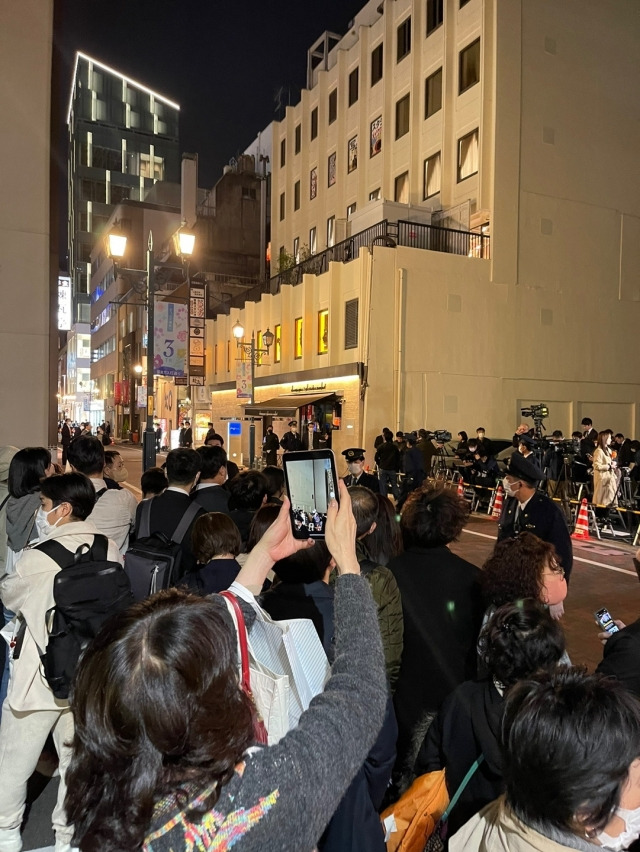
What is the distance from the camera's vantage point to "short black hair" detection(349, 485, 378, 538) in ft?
11.1

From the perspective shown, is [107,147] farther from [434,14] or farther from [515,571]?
[515,571]

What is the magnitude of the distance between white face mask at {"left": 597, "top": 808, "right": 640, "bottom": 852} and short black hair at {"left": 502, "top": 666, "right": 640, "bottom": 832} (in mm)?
60

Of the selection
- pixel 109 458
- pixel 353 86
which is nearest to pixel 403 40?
pixel 353 86

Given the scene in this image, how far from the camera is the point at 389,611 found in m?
2.93

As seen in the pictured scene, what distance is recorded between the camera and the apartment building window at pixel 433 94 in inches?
931

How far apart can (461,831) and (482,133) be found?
2420 cm

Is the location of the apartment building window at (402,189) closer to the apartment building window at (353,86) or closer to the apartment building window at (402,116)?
the apartment building window at (402,116)

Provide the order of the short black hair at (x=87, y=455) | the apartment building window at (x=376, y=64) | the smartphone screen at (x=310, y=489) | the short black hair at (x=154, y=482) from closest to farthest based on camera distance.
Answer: the smartphone screen at (x=310, y=489) < the short black hair at (x=87, y=455) < the short black hair at (x=154, y=482) < the apartment building window at (x=376, y=64)

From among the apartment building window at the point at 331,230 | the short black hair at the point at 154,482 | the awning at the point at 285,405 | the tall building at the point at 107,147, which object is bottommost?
the short black hair at the point at 154,482

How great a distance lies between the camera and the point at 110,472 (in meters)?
7.08

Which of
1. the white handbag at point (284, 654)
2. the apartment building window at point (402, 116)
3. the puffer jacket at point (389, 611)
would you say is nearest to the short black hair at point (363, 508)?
the puffer jacket at point (389, 611)

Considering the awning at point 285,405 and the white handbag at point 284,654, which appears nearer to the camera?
the white handbag at point 284,654

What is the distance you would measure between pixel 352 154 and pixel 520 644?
3053cm

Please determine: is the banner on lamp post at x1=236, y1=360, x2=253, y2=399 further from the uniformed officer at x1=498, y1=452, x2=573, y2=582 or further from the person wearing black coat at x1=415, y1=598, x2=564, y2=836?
the person wearing black coat at x1=415, y1=598, x2=564, y2=836
